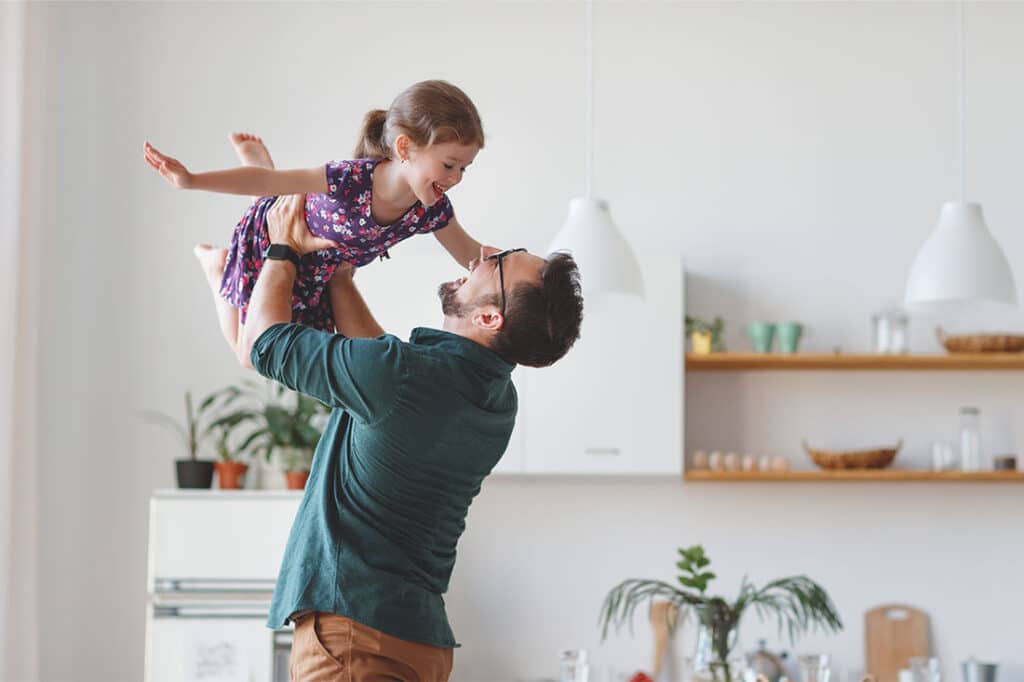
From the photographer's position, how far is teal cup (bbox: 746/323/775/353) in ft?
15.5

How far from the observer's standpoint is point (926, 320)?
497 centimetres

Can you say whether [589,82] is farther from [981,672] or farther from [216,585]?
[981,672]

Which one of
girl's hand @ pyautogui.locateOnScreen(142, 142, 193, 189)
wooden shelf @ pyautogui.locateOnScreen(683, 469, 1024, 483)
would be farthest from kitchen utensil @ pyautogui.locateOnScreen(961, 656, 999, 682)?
girl's hand @ pyautogui.locateOnScreen(142, 142, 193, 189)

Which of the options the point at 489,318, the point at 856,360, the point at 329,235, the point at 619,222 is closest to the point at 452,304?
the point at 489,318

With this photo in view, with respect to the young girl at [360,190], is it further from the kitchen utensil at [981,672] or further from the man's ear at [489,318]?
the kitchen utensil at [981,672]

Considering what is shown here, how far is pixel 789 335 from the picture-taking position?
186 inches

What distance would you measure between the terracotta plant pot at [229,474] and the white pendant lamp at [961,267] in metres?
2.40

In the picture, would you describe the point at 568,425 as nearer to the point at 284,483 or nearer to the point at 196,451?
the point at 284,483

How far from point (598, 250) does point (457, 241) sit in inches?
48.9

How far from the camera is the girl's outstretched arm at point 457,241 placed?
7.52ft

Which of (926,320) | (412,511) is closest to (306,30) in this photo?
(926,320)

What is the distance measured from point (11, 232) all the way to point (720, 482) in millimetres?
2782

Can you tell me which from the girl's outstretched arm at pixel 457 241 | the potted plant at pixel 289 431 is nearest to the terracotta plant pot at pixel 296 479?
the potted plant at pixel 289 431

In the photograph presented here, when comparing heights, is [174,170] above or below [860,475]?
above
